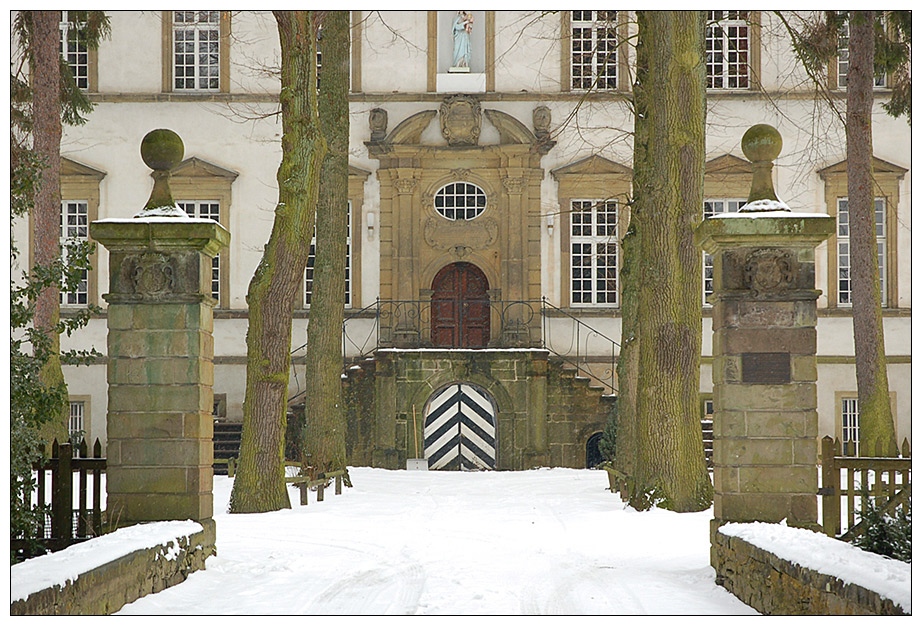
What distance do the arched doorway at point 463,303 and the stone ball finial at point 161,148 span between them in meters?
15.3

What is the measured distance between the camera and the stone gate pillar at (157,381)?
8.25m

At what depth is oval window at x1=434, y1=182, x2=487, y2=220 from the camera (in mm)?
23578

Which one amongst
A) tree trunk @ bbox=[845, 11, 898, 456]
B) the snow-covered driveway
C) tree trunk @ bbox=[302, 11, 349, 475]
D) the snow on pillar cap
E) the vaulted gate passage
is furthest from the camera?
the vaulted gate passage

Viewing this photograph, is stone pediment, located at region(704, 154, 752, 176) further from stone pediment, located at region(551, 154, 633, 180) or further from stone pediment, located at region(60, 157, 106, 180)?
stone pediment, located at region(60, 157, 106, 180)

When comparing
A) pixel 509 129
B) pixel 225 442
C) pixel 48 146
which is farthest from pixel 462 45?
pixel 48 146

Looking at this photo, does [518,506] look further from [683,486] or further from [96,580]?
[96,580]

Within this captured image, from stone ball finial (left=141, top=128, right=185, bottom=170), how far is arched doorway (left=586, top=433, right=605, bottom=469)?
1491cm

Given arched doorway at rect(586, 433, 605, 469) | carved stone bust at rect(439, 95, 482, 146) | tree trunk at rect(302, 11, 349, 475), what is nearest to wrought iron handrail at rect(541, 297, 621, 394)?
arched doorway at rect(586, 433, 605, 469)

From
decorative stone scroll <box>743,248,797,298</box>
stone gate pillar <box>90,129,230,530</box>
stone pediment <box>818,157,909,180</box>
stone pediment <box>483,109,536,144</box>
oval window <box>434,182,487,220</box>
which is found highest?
stone pediment <box>483,109,536,144</box>

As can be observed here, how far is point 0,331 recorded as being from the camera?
20.8 ft

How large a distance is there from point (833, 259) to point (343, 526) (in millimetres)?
15012

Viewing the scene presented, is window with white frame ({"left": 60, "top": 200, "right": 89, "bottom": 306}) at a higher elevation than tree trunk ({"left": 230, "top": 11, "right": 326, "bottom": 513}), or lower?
higher

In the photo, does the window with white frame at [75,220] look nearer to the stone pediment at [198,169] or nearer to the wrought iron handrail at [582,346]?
the stone pediment at [198,169]

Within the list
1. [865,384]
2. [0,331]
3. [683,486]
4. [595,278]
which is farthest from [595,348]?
[0,331]
